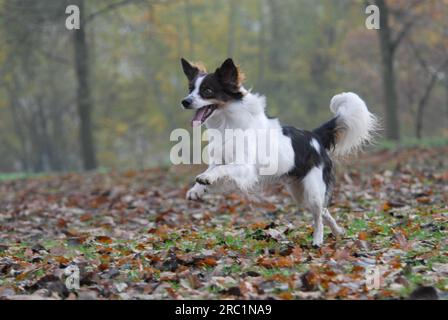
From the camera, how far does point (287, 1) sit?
4478 cm

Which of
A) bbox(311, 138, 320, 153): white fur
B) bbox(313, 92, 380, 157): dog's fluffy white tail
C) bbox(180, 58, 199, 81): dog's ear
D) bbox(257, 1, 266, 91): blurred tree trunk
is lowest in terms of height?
bbox(311, 138, 320, 153): white fur

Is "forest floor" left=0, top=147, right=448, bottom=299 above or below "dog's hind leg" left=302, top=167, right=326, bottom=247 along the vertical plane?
below

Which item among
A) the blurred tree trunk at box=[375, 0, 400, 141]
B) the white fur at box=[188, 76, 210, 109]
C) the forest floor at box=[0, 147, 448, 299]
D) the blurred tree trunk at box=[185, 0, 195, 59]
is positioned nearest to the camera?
the forest floor at box=[0, 147, 448, 299]

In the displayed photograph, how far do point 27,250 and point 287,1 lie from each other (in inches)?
1566

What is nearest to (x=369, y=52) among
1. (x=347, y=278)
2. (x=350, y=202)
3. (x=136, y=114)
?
(x=136, y=114)

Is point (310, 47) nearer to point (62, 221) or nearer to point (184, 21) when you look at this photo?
point (184, 21)

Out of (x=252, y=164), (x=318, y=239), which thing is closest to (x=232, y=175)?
(x=252, y=164)

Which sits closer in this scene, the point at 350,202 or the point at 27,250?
the point at 27,250

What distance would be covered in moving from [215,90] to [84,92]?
1677 centimetres

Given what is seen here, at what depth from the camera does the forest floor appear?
533 centimetres

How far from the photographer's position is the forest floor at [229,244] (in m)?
5.33

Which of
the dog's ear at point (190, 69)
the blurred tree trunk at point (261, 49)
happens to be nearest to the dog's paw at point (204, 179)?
the dog's ear at point (190, 69)

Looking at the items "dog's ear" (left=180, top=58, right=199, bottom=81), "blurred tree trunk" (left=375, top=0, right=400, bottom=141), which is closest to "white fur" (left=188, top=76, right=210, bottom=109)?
"dog's ear" (left=180, top=58, right=199, bottom=81)

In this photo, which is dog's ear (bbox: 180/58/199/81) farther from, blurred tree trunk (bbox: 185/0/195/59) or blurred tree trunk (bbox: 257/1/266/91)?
blurred tree trunk (bbox: 257/1/266/91)
